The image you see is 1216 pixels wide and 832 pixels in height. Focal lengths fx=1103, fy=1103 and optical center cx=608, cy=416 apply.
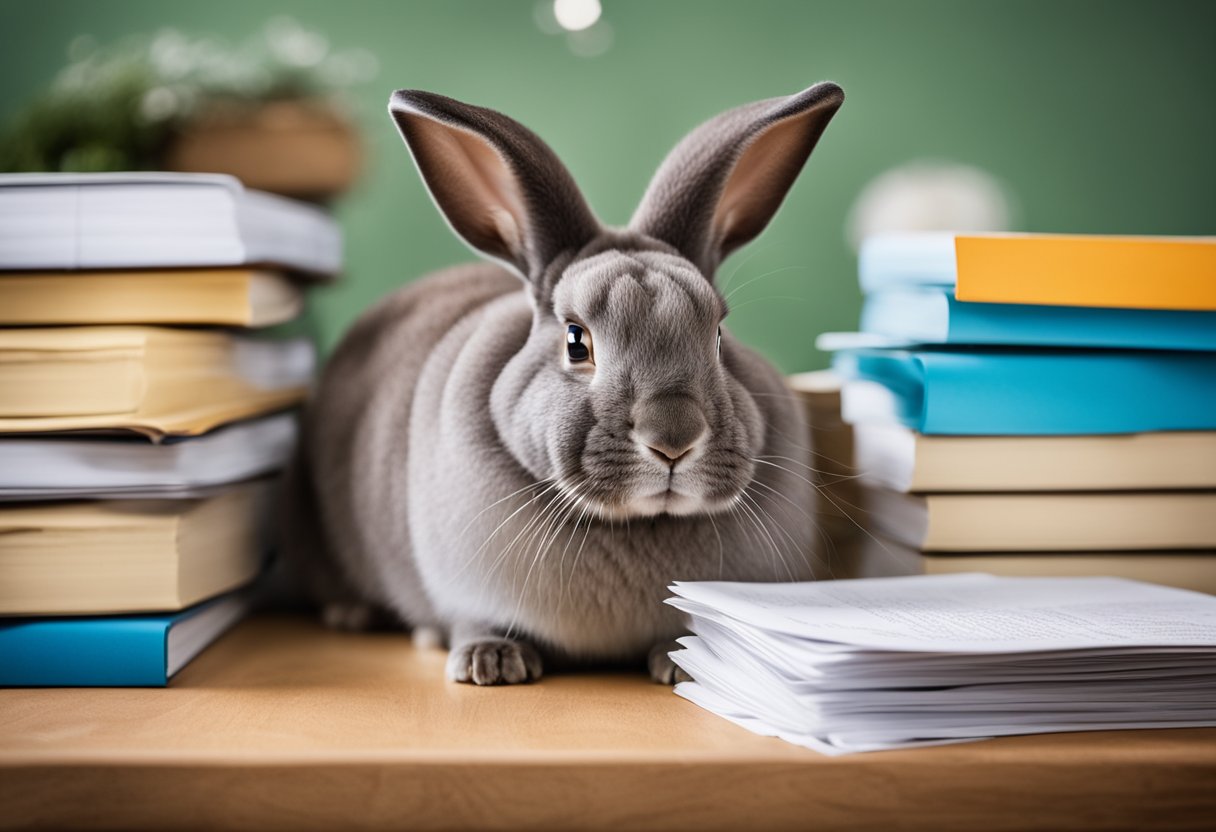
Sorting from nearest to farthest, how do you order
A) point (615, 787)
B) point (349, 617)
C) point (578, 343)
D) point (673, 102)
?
point (615, 787) < point (578, 343) < point (349, 617) < point (673, 102)

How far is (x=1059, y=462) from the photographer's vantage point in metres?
1.19

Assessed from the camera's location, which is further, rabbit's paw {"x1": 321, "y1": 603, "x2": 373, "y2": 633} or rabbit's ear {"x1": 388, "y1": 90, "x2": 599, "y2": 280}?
rabbit's paw {"x1": 321, "y1": 603, "x2": 373, "y2": 633}

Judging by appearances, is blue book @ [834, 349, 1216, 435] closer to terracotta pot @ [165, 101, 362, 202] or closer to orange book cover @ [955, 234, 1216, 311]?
orange book cover @ [955, 234, 1216, 311]

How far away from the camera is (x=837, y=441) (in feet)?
4.70

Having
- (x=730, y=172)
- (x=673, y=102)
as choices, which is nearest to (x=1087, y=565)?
(x=730, y=172)

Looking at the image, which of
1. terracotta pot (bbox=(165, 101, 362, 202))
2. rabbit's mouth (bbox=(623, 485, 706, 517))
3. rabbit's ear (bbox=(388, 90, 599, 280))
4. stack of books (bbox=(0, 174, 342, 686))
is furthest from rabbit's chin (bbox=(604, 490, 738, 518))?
terracotta pot (bbox=(165, 101, 362, 202))

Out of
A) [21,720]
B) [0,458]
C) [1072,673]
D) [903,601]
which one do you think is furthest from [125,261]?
[1072,673]

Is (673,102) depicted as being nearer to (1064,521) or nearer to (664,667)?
(1064,521)

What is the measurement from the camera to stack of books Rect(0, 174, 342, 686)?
103 cm

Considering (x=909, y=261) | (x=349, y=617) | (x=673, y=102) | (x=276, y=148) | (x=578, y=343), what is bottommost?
(x=349, y=617)

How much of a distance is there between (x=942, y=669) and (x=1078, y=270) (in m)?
0.51

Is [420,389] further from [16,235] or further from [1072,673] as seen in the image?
[1072,673]

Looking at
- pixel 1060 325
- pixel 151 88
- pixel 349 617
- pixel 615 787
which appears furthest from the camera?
pixel 151 88

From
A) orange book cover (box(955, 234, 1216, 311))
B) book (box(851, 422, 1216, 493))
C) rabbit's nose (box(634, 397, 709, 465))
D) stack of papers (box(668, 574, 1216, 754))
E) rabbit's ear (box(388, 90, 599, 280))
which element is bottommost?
stack of papers (box(668, 574, 1216, 754))
